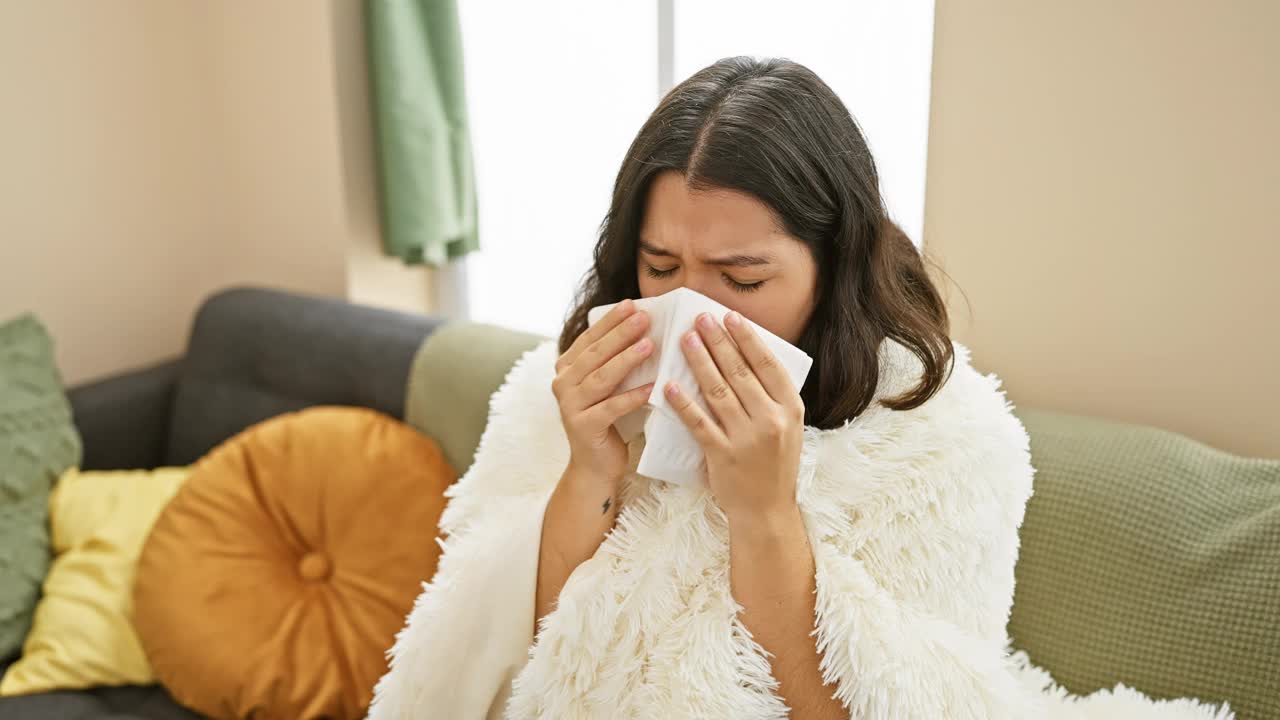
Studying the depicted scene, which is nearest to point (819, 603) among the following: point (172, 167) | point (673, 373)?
point (673, 373)

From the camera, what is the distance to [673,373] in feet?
3.16

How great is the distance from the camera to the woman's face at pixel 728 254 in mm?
976

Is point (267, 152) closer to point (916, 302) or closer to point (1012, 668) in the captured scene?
point (916, 302)

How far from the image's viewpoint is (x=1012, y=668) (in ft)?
3.76

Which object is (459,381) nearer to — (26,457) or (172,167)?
(26,457)

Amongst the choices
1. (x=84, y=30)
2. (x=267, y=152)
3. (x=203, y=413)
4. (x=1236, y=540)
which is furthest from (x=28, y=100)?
(x=1236, y=540)

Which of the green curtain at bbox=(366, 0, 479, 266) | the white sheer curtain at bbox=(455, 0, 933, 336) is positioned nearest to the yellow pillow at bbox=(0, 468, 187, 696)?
the green curtain at bbox=(366, 0, 479, 266)

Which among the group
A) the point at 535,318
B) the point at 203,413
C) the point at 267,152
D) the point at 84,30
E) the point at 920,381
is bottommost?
the point at 203,413

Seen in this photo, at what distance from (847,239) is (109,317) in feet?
6.38

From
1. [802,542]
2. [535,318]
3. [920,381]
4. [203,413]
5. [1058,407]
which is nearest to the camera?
[802,542]

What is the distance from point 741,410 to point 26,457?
4.68 feet

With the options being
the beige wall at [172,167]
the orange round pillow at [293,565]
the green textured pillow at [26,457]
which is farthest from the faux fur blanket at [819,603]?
the beige wall at [172,167]

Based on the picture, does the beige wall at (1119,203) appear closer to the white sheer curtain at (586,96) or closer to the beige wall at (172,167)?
the white sheer curtain at (586,96)

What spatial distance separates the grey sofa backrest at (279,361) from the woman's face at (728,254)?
89 cm
